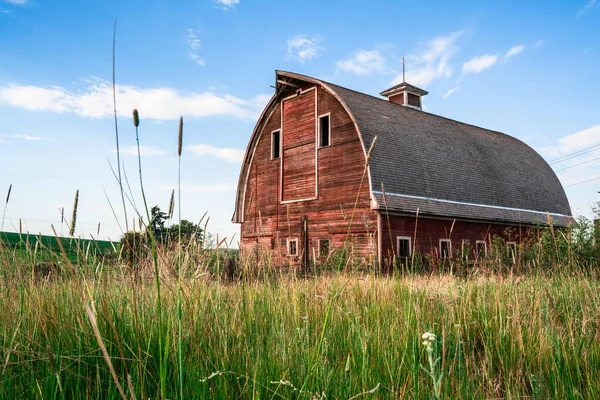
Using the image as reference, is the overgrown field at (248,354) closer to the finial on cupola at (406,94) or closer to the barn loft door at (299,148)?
the barn loft door at (299,148)

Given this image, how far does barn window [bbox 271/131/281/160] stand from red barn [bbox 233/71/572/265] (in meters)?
0.05

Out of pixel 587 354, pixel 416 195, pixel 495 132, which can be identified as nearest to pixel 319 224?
pixel 416 195

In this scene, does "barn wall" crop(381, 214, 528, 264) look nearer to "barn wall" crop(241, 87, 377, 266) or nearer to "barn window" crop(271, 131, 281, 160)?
"barn wall" crop(241, 87, 377, 266)

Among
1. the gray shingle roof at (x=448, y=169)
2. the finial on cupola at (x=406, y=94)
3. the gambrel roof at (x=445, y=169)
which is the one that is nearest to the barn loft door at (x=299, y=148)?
the gambrel roof at (x=445, y=169)

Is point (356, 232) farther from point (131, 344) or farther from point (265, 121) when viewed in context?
point (131, 344)

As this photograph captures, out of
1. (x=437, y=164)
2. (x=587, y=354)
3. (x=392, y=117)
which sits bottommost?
(x=587, y=354)

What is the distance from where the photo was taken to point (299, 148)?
18219 mm

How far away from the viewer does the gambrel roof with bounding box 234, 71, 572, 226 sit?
15820 millimetres

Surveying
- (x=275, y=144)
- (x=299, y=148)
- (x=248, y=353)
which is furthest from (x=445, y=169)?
(x=248, y=353)

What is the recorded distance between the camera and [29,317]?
293 cm

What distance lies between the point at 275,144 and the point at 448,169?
25.2ft

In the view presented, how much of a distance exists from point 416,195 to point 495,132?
1335 cm

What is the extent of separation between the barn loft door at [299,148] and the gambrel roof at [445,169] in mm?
1086

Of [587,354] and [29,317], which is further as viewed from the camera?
[587,354]
